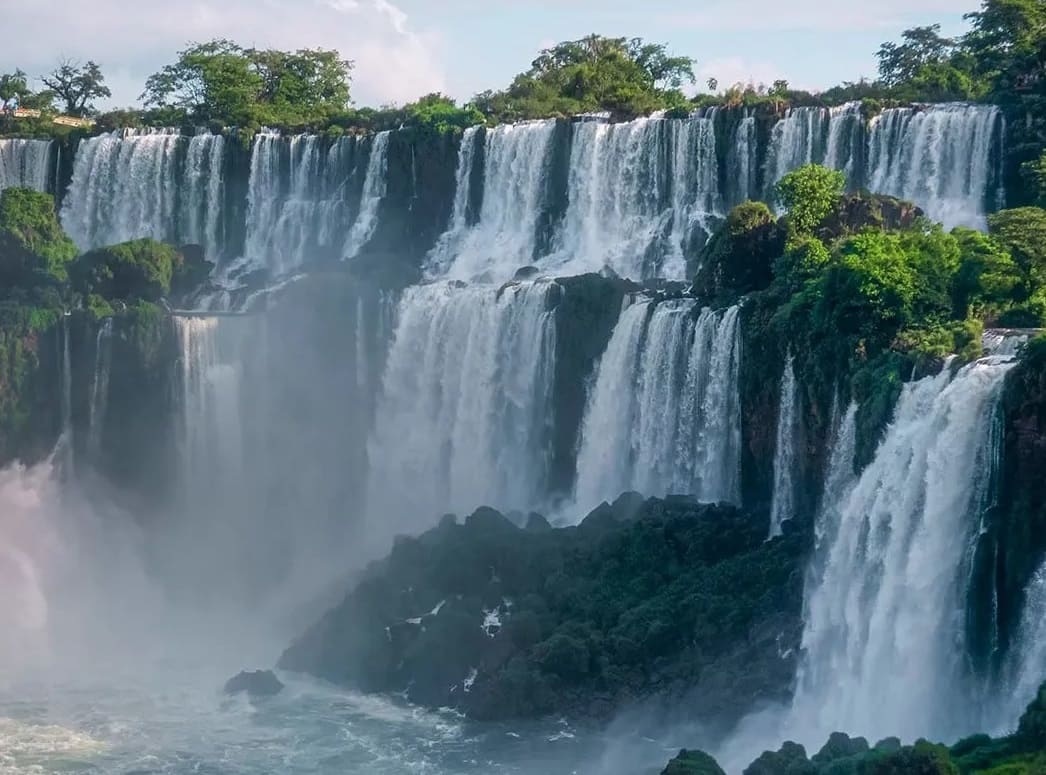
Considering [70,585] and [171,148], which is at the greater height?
[171,148]

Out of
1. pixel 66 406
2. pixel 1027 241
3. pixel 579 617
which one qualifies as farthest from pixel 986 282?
pixel 66 406

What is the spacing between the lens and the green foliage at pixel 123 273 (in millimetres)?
47688

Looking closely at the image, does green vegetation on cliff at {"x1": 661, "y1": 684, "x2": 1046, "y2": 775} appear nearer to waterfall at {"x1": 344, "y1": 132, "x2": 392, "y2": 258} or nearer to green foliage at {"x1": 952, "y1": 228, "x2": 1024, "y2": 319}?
green foliage at {"x1": 952, "y1": 228, "x2": 1024, "y2": 319}

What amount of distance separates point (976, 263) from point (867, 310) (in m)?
1.97

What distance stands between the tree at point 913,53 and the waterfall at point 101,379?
1031 inches

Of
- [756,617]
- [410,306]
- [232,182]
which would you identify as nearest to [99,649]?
[410,306]

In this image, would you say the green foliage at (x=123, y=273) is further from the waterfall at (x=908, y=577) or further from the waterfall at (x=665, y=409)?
the waterfall at (x=908, y=577)

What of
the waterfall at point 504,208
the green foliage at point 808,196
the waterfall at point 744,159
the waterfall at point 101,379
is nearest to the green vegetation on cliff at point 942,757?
the green foliage at point 808,196

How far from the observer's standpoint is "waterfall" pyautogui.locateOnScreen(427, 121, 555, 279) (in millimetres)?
48594

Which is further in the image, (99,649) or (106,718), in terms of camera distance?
(99,649)

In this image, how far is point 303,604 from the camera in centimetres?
3888

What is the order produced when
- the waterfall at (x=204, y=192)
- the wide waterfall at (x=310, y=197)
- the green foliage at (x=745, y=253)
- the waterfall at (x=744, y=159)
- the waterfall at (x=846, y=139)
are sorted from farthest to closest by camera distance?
the waterfall at (x=204, y=192) < the wide waterfall at (x=310, y=197) < the waterfall at (x=744, y=159) < the waterfall at (x=846, y=139) < the green foliage at (x=745, y=253)

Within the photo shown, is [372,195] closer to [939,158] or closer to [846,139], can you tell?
[846,139]

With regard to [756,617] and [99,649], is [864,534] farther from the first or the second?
[99,649]
